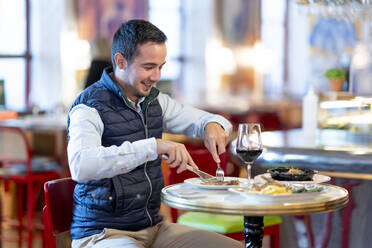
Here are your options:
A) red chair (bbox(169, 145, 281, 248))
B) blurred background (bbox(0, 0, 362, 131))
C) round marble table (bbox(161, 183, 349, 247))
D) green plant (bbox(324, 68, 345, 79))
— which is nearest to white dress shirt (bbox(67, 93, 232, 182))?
round marble table (bbox(161, 183, 349, 247))

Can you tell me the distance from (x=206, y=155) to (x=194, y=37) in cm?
753

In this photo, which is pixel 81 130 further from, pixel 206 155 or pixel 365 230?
pixel 365 230

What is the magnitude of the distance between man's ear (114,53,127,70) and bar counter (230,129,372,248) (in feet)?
3.55

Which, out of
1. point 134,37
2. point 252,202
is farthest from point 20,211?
point 252,202

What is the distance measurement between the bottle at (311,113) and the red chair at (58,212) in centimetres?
170

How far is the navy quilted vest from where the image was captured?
92.9 inches

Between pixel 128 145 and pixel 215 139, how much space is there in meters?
0.50

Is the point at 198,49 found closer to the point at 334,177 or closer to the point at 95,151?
the point at 334,177

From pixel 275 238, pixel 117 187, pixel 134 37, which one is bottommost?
pixel 275 238

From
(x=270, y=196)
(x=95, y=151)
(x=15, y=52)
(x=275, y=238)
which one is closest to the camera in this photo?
(x=270, y=196)

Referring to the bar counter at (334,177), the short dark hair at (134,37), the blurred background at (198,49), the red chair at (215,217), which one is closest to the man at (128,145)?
the short dark hair at (134,37)

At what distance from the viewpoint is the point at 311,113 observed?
3.74 meters

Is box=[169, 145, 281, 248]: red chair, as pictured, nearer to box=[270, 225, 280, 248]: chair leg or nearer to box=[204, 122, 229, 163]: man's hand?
box=[270, 225, 280, 248]: chair leg

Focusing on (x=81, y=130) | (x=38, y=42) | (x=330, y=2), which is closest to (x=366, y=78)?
(x=330, y=2)
